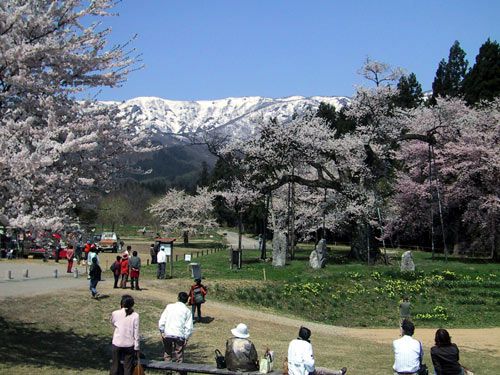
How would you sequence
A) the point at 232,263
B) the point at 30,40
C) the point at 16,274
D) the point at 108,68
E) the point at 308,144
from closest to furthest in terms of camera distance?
the point at 30,40, the point at 108,68, the point at 16,274, the point at 232,263, the point at 308,144

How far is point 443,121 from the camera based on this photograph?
35812mm

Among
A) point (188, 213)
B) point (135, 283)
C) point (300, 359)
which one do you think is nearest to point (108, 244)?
point (188, 213)

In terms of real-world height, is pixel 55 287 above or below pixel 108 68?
below

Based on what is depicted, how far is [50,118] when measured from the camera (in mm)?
10875

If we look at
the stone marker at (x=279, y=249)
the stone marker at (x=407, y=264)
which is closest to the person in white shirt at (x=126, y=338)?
the stone marker at (x=407, y=264)

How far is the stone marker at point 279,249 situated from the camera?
106 feet

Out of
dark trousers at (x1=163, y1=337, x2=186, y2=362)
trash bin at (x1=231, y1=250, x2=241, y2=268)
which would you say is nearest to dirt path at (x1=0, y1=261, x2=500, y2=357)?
dark trousers at (x1=163, y1=337, x2=186, y2=362)

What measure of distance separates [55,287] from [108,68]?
12.4 meters

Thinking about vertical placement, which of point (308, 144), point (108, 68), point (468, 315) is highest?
point (308, 144)

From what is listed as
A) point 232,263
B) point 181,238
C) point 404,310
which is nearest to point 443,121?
point 232,263

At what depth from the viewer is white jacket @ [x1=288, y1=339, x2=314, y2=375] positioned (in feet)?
27.8

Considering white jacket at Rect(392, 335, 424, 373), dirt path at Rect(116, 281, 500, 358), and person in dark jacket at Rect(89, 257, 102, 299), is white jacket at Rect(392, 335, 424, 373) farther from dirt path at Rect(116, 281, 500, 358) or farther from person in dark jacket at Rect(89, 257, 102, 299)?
person in dark jacket at Rect(89, 257, 102, 299)

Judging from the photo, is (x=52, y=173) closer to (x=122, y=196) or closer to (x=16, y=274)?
(x=16, y=274)

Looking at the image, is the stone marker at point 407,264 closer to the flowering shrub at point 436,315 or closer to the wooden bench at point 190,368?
the flowering shrub at point 436,315
